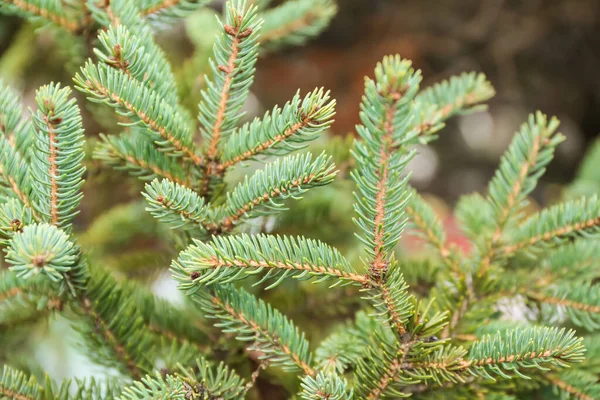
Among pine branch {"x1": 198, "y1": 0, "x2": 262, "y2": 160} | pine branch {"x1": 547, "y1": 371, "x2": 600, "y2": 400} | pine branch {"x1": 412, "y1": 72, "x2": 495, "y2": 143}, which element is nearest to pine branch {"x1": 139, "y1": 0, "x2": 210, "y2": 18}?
pine branch {"x1": 198, "y1": 0, "x2": 262, "y2": 160}

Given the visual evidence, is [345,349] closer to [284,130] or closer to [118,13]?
[284,130]

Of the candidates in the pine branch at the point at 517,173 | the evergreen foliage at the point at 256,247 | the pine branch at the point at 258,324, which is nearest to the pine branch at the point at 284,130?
the evergreen foliage at the point at 256,247

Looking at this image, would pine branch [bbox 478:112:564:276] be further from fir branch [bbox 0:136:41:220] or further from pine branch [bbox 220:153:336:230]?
fir branch [bbox 0:136:41:220]

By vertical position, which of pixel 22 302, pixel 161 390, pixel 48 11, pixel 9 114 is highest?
pixel 48 11

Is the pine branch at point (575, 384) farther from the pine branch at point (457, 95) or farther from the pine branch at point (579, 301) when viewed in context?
the pine branch at point (457, 95)

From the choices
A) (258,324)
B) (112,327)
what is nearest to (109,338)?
(112,327)

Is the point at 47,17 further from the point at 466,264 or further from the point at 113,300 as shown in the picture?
the point at 466,264
